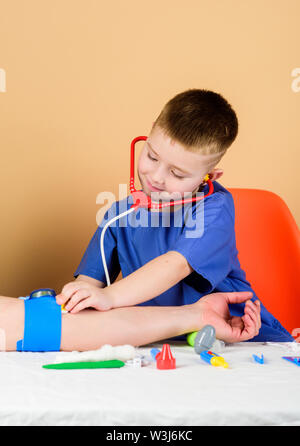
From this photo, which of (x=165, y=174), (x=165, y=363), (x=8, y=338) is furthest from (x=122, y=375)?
(x=165, y=174)

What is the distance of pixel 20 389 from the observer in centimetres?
62

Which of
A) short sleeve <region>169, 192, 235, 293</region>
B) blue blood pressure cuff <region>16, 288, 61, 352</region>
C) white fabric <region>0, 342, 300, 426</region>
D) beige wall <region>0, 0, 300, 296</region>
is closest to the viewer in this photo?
white fabric <region>0, 342, 300, 426</region>

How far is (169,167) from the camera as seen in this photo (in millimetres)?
1133

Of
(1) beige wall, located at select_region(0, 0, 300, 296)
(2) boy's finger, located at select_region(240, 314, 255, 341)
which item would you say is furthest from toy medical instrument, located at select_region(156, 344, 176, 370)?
(1) beige wall, located at select_region(0, 0, 300, 296)

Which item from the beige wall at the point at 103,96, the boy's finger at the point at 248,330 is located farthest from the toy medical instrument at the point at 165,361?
the beige wall at the point at 103,96

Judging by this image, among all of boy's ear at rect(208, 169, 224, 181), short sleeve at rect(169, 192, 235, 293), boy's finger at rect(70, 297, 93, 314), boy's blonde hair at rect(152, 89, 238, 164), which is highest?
boy's blonde hair at rect(152, 89, 238, 164)

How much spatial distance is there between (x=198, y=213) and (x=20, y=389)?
66cm

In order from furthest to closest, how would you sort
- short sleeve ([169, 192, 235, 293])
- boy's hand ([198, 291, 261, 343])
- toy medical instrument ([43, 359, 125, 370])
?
short sleeve ([169, 192, 235, 293])
boy's hand ([198, 291, 261, 343])
toy medical instrument ([43, 359, 125, 370])

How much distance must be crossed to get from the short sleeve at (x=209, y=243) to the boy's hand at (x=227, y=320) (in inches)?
3.0

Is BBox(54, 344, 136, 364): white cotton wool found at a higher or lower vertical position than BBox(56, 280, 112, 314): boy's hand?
lower

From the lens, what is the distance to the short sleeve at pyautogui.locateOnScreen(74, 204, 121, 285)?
51.3 inches

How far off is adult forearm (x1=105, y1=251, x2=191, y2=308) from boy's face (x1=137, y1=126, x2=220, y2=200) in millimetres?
155

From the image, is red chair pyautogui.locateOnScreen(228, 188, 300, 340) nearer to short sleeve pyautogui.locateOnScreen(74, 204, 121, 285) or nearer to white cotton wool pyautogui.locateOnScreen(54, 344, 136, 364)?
short sleeve pyautogui.locateOnScreen(74, 204, 121, 285)
